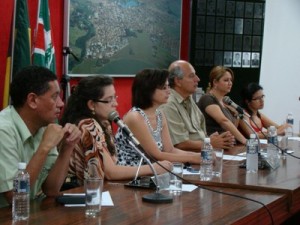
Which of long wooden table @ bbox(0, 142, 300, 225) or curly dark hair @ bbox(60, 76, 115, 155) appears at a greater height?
curly dark hair @ bbox(60, 76, 115, 155)

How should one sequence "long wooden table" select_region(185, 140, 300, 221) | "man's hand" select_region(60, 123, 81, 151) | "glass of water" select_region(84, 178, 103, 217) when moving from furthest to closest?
"long wooden table" select_region(185, 140, 300, 221), "man's hand" select_region(60, 123, 81, 151), "glass of water" select_region(84, 178, 103, 217)

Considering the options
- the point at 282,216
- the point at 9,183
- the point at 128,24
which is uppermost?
the point at 128,24

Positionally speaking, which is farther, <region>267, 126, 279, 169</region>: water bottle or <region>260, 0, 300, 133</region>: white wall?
<region>260, 0, 300, 133</region>: white wall

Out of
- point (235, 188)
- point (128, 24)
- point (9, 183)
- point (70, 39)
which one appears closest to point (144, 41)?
point (128, 24)

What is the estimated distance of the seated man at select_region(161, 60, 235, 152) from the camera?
418cm

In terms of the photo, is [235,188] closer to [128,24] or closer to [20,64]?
[20,64]

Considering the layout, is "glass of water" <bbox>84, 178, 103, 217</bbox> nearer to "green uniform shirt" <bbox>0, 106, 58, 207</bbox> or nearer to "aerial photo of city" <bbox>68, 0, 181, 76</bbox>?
"green uniform shirt" <bbox>0, 106, 58, 207</bbox>

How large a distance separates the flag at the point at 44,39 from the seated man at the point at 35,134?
1.58 meters

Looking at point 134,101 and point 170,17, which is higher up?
point 170,17

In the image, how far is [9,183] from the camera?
219 centimetres

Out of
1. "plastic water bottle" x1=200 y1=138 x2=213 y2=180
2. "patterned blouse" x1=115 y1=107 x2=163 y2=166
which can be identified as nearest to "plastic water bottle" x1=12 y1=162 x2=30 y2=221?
"plastic water bottle" x1=200 y1=138 x2=213 y2=180

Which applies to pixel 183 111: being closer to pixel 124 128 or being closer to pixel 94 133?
pixel 94 133

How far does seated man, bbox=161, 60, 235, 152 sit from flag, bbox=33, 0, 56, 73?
0.89 metres

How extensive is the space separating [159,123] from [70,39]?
1448 millimetres
